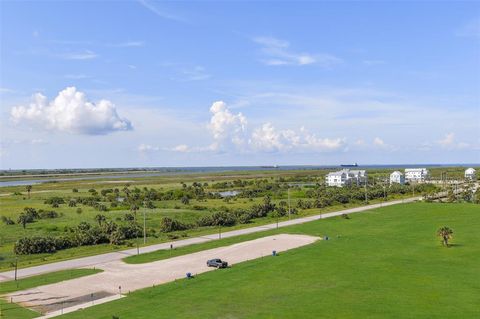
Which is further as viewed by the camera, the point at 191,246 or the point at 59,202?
the point at 59,202

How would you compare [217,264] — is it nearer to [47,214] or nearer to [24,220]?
[24,220]

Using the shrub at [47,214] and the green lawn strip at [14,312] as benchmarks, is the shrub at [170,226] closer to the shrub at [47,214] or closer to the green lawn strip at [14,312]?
the shrub at [47,214]

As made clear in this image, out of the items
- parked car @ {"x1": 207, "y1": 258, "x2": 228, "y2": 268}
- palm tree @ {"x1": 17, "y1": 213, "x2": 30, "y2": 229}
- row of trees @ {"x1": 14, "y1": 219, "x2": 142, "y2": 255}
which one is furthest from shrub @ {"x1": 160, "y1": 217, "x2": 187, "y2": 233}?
parked car @ {"x1": 207, "y1": 258, "x2": 228, "y2": 268}

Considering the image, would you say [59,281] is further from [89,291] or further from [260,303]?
[260,303]

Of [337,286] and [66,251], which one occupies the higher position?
[337,286]

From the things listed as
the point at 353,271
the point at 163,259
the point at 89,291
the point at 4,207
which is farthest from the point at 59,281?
the point at 4,207

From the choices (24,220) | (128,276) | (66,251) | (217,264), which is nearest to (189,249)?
(217,264)
